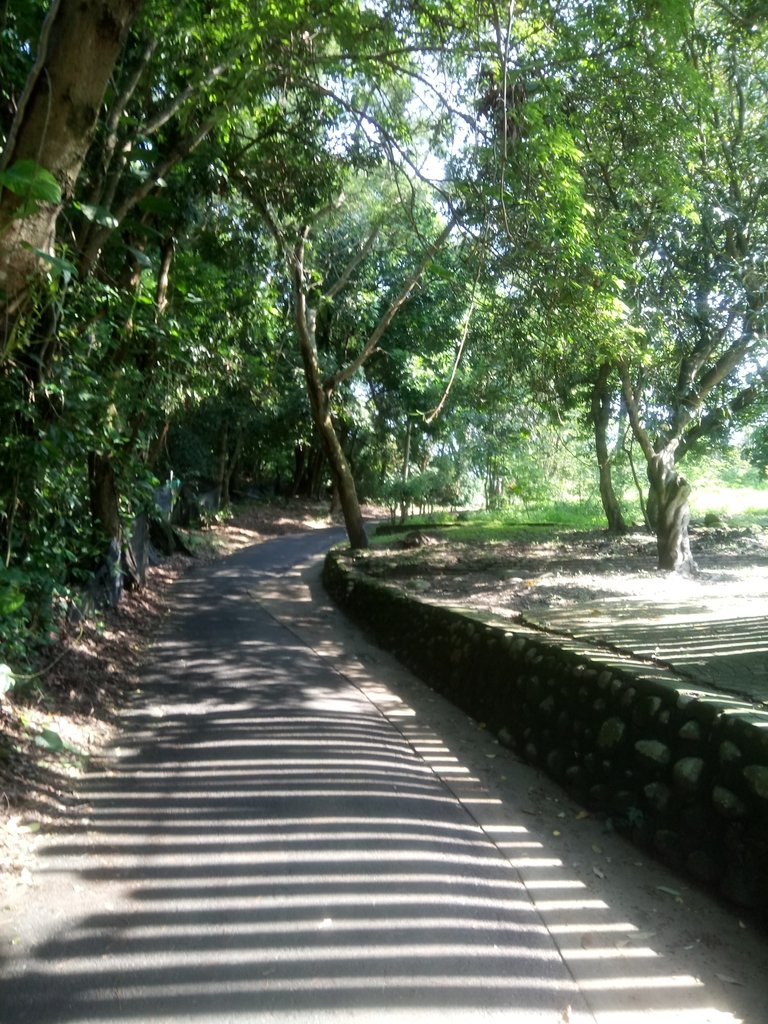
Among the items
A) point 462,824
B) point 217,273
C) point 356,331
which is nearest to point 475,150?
point 217,273

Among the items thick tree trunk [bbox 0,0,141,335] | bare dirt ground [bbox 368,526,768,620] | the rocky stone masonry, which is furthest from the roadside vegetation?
the rocky stone masonry

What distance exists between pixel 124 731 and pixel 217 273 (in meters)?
6.54

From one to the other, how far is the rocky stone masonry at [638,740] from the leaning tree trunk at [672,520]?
507 cm

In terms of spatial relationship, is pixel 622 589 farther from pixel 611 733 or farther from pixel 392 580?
pixel 611 733

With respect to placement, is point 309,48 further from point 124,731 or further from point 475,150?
point 124,731

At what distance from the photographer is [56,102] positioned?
431 cm

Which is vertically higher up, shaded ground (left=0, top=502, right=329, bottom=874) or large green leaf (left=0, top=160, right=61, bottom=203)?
large green leaf (left=0, top=160, right=61, bottom=203)

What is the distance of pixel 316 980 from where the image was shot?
11.3ft

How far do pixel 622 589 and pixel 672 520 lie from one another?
2185 mm

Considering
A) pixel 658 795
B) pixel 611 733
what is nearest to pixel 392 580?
pixel 611 733

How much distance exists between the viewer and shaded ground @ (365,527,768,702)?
6316 mm

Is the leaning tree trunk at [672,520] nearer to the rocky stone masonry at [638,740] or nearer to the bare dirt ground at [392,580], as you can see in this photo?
the bare dirt ground at [392,580]

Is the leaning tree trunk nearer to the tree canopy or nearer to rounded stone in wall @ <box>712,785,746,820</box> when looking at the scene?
the tree canopy

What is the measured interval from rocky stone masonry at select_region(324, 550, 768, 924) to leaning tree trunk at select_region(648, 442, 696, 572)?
200 inches
